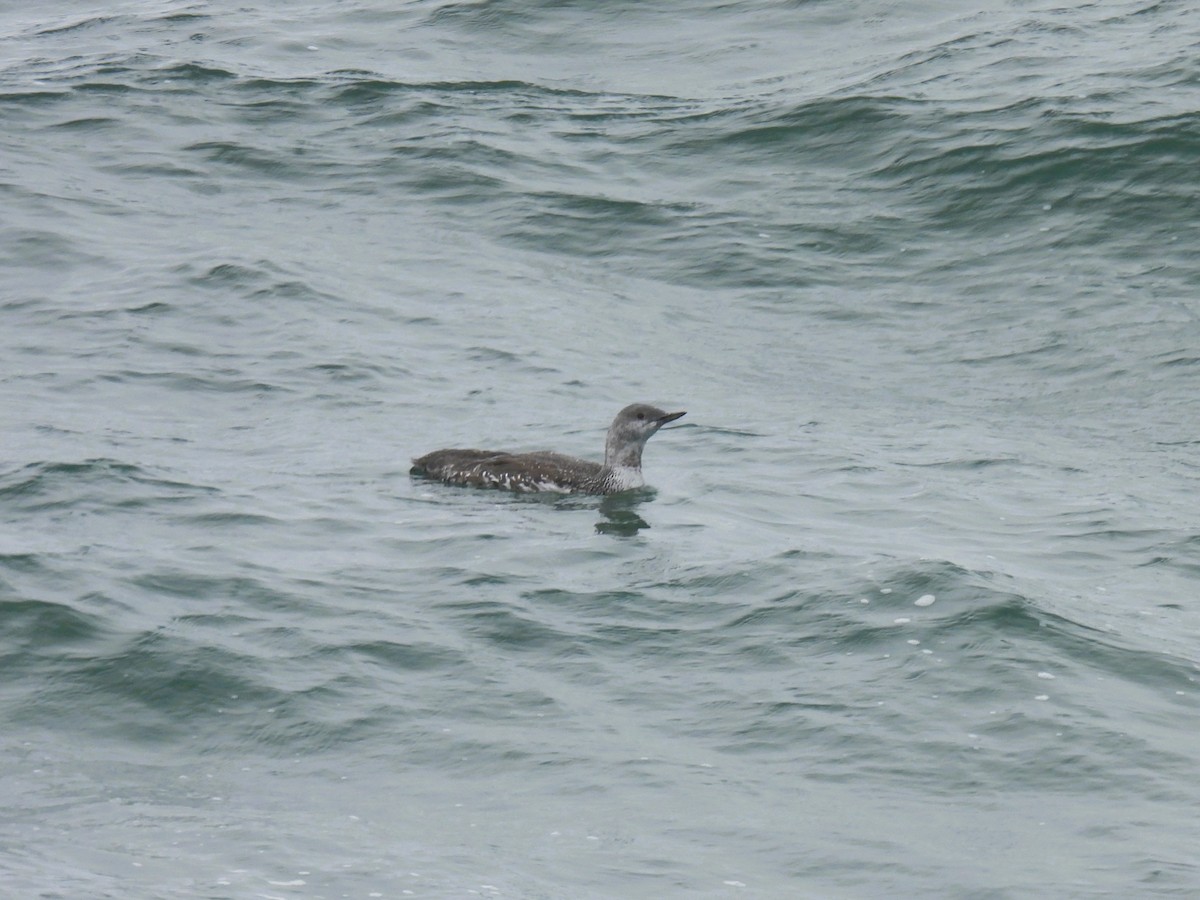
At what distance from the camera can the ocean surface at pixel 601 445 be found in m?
8.38

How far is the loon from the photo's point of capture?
46.0ft

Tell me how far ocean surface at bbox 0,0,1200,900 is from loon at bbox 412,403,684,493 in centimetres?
22

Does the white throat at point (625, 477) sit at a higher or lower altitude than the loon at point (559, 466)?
lower

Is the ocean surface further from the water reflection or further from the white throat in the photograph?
the white throat

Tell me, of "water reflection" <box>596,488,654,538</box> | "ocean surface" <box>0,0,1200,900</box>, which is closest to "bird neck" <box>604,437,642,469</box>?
"water reflection" <box>596,488,654,538</box>

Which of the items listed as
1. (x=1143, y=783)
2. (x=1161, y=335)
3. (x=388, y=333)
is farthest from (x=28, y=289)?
(x=1143, y=783)

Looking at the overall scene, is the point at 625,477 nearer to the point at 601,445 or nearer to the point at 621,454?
the point at 621,454

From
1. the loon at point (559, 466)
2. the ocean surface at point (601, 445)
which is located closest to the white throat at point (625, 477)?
the loon at point (559, 466)

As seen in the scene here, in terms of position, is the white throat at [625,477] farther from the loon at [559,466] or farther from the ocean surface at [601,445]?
the ocean surface at [601,445]

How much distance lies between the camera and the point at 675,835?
8.12 metres

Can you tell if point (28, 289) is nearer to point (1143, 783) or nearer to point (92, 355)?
point (92, 355)

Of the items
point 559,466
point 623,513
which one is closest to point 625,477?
point 559,466

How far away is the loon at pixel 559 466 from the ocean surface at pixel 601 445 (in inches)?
8.5

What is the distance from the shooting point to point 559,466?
14.2 m
